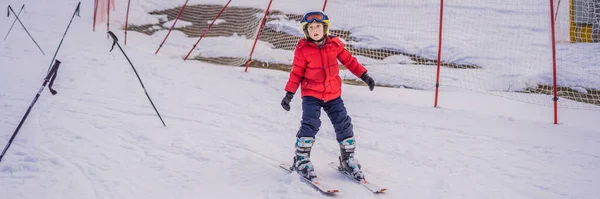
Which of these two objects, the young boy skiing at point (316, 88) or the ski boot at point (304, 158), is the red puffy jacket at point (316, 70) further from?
the ski boot at point (304, 158)

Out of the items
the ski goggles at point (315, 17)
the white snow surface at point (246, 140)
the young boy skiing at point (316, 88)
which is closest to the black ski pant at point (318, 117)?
the young boy skiing at point (316, 88)

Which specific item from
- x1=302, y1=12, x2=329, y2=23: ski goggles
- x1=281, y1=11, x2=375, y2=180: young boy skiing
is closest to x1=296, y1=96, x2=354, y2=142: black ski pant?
x1=281, y1=11, x2=375, y2=180: young boy skiing

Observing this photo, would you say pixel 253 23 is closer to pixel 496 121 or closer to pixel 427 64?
pixel 427 64

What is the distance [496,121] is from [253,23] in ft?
24.6

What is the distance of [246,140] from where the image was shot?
4.62 metres

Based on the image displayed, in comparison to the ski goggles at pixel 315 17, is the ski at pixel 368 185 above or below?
below

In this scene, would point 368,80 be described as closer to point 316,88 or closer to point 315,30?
point 316,88

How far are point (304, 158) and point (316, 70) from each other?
72 cm

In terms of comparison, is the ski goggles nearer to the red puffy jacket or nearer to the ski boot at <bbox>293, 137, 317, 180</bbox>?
the red puffy jacket

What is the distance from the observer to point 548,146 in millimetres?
4543

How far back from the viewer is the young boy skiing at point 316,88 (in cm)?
355

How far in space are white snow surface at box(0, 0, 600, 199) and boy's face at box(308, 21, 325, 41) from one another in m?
1.16

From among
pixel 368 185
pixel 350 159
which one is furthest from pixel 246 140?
pixel 368 185

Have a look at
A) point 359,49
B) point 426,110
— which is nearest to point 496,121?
point 426,110
